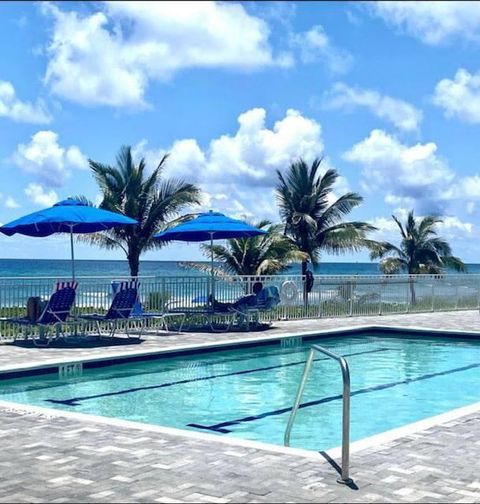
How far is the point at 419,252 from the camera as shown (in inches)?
1284

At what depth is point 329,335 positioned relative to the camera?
666 inches

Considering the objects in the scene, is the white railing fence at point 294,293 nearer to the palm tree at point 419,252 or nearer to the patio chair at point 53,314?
the patio chair at point 53,314

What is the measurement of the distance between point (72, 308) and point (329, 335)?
559cm

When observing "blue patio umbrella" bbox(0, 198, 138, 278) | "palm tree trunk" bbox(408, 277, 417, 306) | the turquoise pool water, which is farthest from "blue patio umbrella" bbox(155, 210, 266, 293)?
"palm tree trunk" bbox(408, 277, 417, 306)

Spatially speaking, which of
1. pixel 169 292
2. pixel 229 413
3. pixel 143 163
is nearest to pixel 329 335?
pixel 169 292

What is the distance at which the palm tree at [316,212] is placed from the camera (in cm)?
2789

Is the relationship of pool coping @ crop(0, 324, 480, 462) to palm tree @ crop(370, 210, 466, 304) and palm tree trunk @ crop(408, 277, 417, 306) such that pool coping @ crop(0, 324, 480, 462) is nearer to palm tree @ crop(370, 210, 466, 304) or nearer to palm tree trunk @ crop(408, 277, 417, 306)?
palm tree trunk @ crop(408, 277, 417, 306)

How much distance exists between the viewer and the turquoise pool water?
8.80 metres

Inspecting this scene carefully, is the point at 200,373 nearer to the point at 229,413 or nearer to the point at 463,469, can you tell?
the point at 229,413

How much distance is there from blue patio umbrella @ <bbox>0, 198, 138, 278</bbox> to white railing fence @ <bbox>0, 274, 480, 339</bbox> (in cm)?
96

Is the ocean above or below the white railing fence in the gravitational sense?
above

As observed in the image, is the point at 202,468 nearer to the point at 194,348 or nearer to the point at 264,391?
the point at 264,391

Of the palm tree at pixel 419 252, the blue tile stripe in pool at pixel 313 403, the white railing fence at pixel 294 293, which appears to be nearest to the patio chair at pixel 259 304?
the white railing fence at pixel 294 293

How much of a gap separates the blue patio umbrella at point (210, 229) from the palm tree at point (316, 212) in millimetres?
10054
